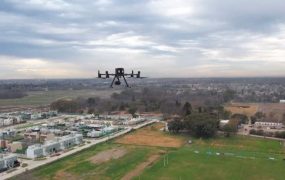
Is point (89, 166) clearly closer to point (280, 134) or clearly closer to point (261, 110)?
point (280, 134)

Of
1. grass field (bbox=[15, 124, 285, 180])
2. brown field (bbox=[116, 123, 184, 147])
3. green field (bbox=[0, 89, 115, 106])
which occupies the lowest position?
grass field (bbox=[15, 124, 285, 180])

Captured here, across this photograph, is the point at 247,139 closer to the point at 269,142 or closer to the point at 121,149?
the point at 269,142

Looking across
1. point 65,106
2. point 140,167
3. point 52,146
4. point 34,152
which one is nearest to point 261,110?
point 65,106

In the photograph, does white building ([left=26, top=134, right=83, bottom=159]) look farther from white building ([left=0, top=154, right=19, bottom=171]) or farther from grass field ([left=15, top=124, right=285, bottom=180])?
grass field ([left=15, top=124, right=285, bottom=180])

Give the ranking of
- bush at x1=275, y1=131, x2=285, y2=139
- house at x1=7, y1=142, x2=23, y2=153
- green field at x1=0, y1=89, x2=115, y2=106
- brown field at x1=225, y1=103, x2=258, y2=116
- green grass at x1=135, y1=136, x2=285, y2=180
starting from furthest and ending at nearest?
1. green field at x1=0, y1=89, x2=115, y2=106
2. brown field at x1=225, y1=103, x2=258, y2=116
3. bush at x1=275, y1=131, x2=285, y2=139
4. house at x1=7, y1=142, x2=23, y2=153
5. green grass at x1=135, y1=136, x2=285, y2=180

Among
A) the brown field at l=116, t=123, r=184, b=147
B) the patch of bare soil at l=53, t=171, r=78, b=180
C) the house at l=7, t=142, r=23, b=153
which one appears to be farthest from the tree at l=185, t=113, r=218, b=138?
the house at l=7, t=142, r=23, b=153

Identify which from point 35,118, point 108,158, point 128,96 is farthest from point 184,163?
point 128,96

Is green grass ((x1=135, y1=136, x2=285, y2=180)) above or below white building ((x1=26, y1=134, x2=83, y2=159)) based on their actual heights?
below
